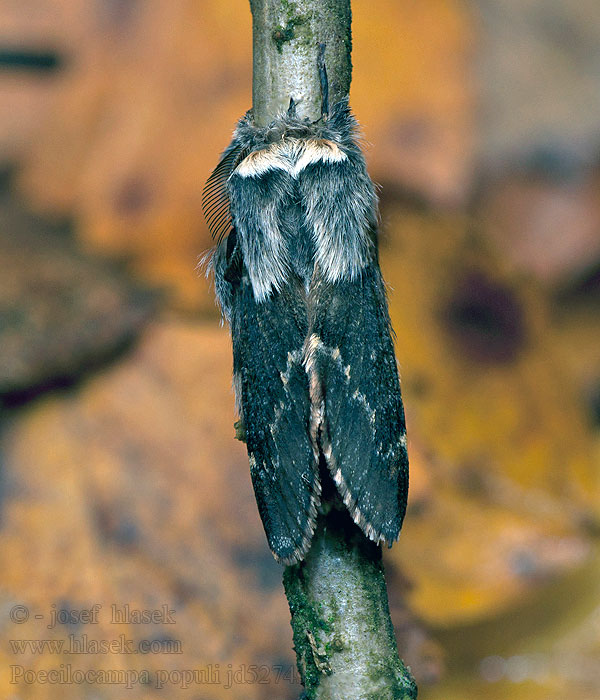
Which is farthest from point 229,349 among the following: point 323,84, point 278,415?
point 323,84

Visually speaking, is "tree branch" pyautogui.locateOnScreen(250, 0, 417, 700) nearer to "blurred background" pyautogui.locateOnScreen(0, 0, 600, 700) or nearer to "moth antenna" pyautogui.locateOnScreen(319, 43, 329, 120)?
"moth antenna" pyautogui.locateOnScreen(319, 43, 329, 120)

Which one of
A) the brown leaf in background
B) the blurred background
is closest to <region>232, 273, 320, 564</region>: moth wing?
the blurred background

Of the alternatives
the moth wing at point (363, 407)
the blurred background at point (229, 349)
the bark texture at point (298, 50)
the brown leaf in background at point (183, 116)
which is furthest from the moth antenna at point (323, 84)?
the brown leaf in background at point (183, 116)

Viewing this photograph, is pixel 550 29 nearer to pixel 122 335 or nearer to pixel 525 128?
pixel 525 128

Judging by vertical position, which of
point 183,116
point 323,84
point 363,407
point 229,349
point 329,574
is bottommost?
point 329,574

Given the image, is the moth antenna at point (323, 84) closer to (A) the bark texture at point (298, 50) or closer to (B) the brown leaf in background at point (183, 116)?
(A) the bark texture at point (298, 50)

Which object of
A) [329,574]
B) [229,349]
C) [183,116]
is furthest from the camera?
[183,116]

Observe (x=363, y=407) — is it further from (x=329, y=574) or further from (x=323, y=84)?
(x=323, y=84)
